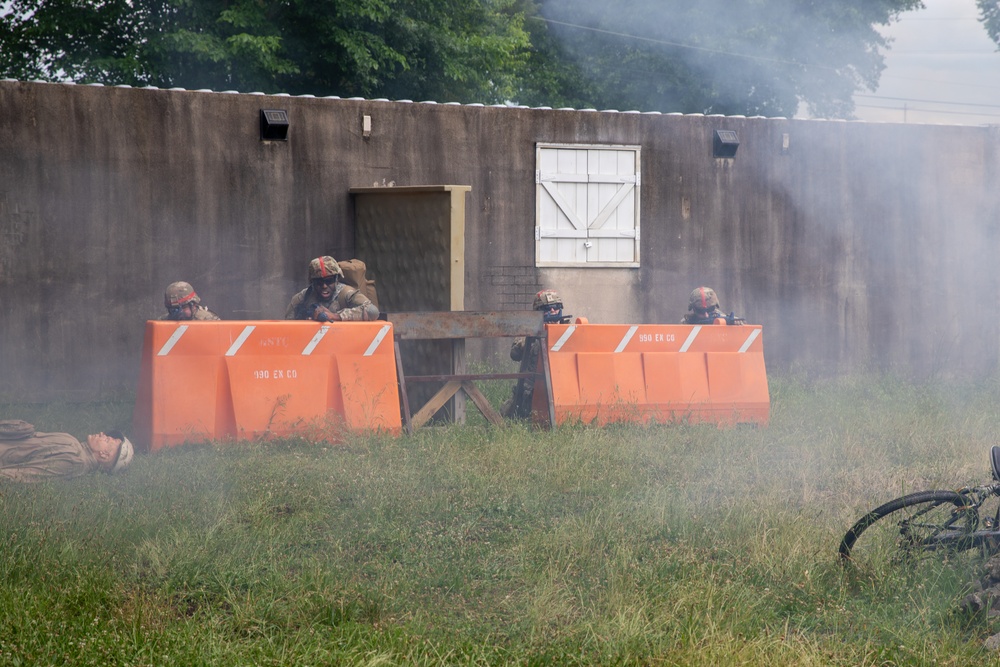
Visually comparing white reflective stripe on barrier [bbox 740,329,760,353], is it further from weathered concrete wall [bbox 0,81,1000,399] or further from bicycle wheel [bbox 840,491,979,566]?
bicycle wheel [bbox 840,491,979,566]

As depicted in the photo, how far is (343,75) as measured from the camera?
23438 mm

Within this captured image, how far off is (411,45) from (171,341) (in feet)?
53.5

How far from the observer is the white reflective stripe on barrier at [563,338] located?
10.3 meters

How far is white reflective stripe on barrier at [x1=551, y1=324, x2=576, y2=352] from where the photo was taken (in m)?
10.3

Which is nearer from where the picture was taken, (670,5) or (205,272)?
(205,272)

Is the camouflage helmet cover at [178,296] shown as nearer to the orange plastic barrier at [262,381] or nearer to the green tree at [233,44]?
the orange plastic barrier at [262,381]

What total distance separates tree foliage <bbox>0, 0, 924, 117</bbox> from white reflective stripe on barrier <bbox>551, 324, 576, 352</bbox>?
11490 mm

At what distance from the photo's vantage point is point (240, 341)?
9.13 m

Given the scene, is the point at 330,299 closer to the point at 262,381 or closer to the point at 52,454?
the point at 262,381

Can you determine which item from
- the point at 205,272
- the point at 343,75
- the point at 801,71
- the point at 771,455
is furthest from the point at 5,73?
the point at 771,455

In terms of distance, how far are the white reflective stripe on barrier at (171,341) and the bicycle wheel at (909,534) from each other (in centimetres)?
546

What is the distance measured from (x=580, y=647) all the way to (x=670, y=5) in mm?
17956

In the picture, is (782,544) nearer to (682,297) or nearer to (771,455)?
(771,455)

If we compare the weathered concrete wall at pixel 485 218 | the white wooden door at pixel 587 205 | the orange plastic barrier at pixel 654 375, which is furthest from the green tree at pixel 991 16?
the orange plastic barrier at pixel 654 375
